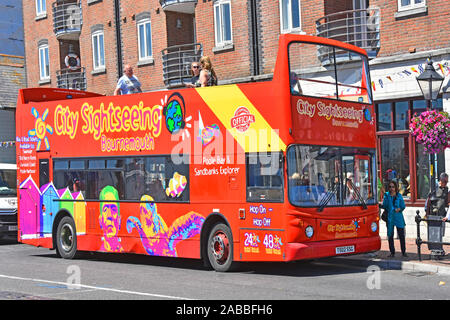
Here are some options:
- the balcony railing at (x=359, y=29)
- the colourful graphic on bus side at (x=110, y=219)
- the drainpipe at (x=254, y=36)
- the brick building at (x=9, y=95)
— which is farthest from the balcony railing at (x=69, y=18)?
the colourful graphic on bus side at (x=110, y=219)

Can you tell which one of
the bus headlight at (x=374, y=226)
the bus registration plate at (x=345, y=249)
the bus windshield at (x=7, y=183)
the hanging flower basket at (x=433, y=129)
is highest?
the hanging flower basket at (x=433, y=129)

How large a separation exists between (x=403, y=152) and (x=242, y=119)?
819 cm

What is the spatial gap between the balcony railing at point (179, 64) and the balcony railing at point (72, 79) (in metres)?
5.84

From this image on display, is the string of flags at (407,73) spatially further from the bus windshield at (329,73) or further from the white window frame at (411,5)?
the bus windshield at (329,73)

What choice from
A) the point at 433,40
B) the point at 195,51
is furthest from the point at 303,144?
the point at 195,51

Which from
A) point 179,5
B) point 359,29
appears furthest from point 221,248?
point 179,5

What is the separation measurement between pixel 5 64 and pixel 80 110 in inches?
913

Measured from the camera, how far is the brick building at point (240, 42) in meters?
20.4

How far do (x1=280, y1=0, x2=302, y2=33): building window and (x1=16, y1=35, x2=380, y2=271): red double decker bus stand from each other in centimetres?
773

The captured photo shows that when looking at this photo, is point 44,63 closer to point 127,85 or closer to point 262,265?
point 127,85

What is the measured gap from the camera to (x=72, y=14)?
32.5 m

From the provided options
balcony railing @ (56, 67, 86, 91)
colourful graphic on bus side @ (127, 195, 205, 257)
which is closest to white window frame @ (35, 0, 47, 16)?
balcony railing @ (56, 67, 86, 91)

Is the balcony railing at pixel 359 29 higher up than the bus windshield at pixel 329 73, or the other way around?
the balcony railing at pixel 359 29

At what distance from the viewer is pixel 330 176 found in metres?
14.1
